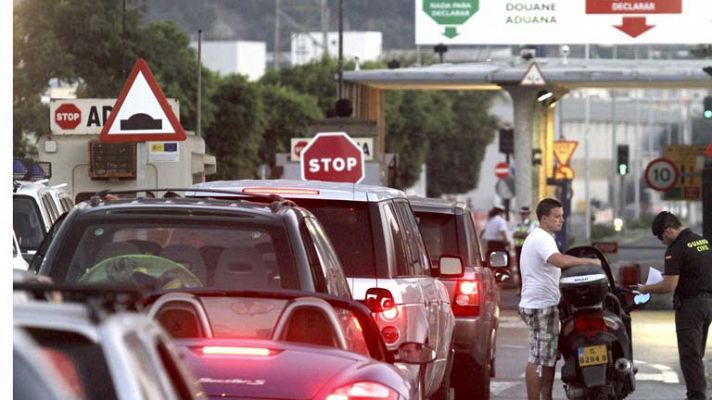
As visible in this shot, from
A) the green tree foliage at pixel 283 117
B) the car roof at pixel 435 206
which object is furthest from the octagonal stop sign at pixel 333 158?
the green tree foliage at pixel 283 117

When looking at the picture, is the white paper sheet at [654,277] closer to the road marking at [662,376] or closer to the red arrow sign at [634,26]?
the road marking at [662,376]

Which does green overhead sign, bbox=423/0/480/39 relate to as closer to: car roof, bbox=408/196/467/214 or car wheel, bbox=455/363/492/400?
car roof, bbox=408/196/467/214

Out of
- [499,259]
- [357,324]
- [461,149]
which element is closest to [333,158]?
[499,259]

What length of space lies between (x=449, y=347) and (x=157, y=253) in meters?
4.45

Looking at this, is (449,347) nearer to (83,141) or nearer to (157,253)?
(157,253)

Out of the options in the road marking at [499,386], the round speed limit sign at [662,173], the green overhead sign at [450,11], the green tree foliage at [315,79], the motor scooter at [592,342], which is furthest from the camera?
the green tree foliage at [315,79]

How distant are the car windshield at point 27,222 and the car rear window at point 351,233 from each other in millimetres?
7771

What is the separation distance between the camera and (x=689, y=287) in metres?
16.5

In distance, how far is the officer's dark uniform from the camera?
16.4 metres

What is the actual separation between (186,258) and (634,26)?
3365 cm

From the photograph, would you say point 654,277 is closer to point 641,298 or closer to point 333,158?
point 641,298

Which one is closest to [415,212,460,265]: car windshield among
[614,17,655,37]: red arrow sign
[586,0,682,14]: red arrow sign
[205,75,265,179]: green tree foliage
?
[586,0,682,14]: red arrow sign

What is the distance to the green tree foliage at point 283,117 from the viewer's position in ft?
329

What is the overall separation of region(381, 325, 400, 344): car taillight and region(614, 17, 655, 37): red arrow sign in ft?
103
